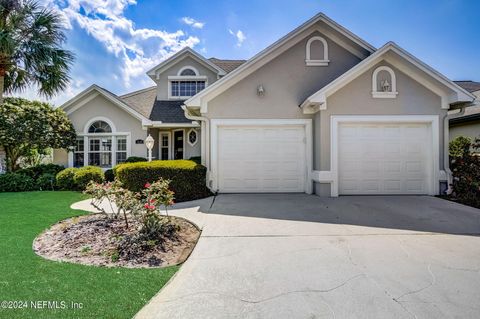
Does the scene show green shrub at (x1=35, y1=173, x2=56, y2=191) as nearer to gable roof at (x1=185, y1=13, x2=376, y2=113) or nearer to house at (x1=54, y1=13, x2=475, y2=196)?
house at (x1=54, y1=13, x2=475, y2=196)

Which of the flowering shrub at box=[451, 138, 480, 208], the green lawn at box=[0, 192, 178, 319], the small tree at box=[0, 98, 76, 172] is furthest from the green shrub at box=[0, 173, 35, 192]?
the flowering shrub at box=[451, 138, 480, 208]

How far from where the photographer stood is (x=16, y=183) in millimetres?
10641

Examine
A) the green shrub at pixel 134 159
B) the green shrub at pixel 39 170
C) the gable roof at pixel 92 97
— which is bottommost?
the green shrub at pixel 39 170

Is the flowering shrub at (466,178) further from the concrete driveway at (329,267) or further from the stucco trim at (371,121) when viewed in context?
the concrete driveway at (329,267)

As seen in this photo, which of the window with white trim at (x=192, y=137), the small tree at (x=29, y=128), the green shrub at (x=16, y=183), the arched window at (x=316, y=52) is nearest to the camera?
the arched window at (x=316, y=52)

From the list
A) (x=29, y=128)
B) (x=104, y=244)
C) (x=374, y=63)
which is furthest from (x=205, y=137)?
(x=29, y=128)

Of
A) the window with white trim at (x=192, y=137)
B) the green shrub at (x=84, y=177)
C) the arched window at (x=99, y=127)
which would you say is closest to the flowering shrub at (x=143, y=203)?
the green shrub at (x=84, y=177)

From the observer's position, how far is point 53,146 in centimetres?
1209

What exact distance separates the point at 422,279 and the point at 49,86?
15702 mm

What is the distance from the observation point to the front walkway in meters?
2.64

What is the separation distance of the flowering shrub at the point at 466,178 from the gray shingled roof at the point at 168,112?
36.9ft

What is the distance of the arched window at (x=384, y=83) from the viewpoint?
840 centimetres

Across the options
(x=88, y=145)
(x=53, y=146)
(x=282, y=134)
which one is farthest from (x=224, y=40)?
(x=53, y=146)

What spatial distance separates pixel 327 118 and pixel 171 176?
5.54m
